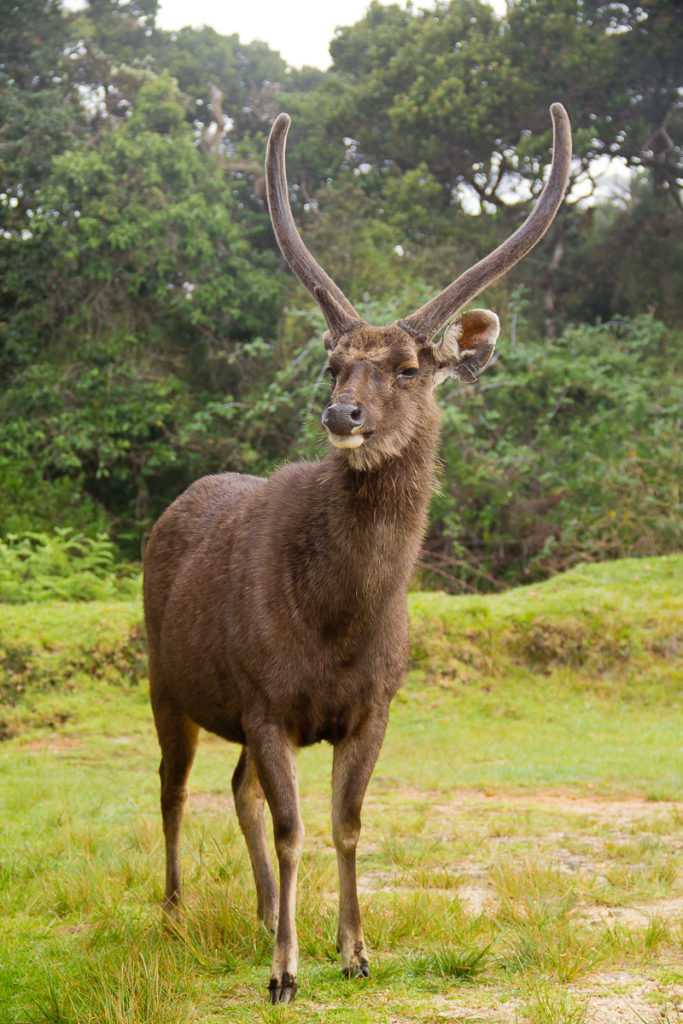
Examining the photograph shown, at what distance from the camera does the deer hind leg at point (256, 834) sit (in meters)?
4.26

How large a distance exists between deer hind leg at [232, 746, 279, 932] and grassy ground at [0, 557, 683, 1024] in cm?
9

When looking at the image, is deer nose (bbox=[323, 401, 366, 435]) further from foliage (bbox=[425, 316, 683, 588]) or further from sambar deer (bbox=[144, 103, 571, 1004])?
foliage (bbox=[425, 316, 683, 588])

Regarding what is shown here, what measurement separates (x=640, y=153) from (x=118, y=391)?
9854mm

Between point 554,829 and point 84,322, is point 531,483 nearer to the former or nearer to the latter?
point 84,322

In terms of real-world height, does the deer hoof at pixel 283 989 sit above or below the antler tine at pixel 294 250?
below

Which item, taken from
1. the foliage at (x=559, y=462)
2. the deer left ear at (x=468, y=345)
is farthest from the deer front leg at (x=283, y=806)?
the foliage at (x=559, y=462)

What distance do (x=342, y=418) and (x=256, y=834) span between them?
1847 millimetres

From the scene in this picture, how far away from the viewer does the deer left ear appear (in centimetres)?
408

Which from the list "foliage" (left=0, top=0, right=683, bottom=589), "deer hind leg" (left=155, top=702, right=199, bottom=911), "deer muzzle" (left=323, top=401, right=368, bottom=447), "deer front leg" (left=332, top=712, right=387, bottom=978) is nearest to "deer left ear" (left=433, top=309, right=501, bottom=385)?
"deer muzzle" (left=323, top=401, right=368, bottom=447)

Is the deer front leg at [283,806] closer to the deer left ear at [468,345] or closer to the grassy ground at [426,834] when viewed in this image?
the grassy ground at [426,834]

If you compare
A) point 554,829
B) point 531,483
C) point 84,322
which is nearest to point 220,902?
point 554,829

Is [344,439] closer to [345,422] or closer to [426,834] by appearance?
[345,422]

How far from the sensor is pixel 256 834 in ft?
14.4

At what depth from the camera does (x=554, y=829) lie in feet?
20.5
